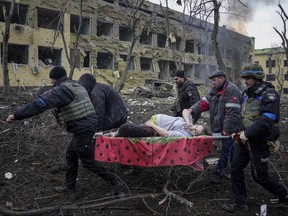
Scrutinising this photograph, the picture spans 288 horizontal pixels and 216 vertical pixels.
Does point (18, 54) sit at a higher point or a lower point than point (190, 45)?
lower

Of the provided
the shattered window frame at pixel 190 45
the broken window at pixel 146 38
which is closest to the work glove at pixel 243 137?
the broken window at pixel 146 38

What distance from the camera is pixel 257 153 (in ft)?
11.5

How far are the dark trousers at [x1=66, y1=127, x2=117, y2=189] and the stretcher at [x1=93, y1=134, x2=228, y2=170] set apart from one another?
18 centimetres

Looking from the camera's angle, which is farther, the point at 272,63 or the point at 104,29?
the point at 272,63

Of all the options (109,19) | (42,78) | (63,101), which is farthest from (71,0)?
(63,101)

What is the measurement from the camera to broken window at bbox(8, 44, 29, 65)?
19.8 metres

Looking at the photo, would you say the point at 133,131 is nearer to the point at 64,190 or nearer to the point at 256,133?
the point at 64,190

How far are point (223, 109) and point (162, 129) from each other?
0.95 meters

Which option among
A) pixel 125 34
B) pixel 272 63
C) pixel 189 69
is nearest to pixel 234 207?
pixel 125 34

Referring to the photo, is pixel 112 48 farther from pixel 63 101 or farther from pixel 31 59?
pixel 63 101

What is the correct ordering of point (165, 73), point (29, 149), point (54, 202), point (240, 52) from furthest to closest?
point (240, 52), point (165, 73), point (29, 149), point (54, 202)

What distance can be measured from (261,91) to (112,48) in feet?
73.1

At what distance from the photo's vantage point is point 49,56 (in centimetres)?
2203

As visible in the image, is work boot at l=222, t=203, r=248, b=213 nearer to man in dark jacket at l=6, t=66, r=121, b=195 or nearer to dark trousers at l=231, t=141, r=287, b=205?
dark trousers at l=231, t=141, r=287, b=205
